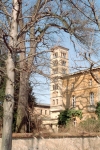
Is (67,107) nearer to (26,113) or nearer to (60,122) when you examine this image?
(60,122)

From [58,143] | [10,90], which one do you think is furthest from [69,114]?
[10,90]

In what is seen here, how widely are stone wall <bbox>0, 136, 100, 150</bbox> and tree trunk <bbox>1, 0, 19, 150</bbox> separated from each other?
21.4 ft

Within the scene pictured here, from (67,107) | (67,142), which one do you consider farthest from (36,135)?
(67,107)

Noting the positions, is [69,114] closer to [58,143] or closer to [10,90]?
[58,143]

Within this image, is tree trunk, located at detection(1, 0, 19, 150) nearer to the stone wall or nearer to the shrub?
the stone wall

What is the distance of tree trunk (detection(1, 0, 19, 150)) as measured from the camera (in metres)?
5.79

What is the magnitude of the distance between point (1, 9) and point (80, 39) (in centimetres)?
874

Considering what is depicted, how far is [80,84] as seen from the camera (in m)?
41.0

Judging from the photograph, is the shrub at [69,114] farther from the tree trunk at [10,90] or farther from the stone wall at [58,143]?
the tree trunk at [10,90]

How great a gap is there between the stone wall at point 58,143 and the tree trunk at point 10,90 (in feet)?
21.4

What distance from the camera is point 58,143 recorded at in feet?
46.6

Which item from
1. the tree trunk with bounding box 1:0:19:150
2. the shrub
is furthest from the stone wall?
the shrub

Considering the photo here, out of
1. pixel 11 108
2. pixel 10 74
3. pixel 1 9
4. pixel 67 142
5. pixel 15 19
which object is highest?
pixel 1 9

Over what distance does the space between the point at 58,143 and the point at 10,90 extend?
28.9ft
